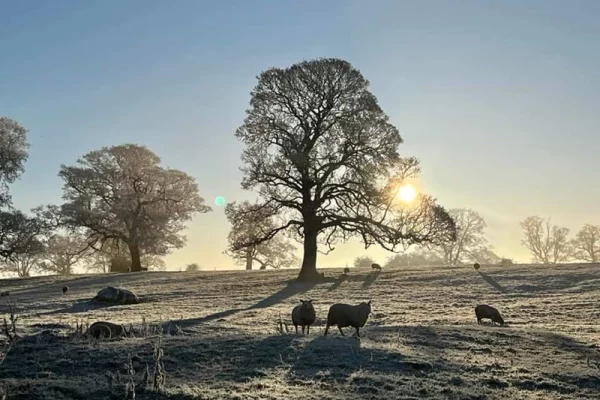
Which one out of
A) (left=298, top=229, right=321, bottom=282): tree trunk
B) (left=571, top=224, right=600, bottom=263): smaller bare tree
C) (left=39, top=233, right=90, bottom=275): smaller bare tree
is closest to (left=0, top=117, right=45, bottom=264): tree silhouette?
(left=39, top=233, right=90, bottom=275): smaller bare tree

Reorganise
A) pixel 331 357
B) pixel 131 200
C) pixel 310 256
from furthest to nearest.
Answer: pixel 131 200
pixel 310 256
pixel 331 357

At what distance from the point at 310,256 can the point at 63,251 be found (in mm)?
37483

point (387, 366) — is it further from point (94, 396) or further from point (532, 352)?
point (94, 396)

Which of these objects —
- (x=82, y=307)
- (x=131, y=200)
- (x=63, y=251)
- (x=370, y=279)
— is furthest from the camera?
(x=63, y=251)

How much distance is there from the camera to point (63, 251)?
65375 mm

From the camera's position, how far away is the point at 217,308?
1057 inches

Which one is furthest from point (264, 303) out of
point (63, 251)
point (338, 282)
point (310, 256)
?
point (63, 251)

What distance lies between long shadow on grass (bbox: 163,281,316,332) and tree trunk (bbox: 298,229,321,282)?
178 centimetres

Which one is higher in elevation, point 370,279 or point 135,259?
point 135,259

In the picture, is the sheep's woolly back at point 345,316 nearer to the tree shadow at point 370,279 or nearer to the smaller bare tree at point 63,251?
the tree shadow at point 370,279

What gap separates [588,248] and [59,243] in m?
74.1

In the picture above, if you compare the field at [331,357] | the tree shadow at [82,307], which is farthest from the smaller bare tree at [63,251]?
the field at [331,357]

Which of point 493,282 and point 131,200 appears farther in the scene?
point 131,200

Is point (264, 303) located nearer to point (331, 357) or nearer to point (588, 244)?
point (331, 357)
